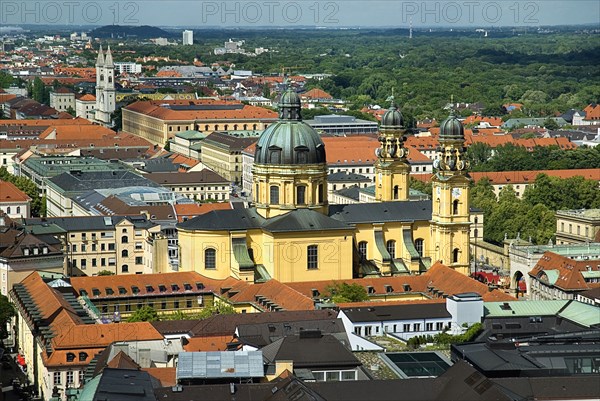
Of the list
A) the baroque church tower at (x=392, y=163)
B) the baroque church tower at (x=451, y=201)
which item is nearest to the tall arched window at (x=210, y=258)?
the baroque church tower at (x=451, y=201)

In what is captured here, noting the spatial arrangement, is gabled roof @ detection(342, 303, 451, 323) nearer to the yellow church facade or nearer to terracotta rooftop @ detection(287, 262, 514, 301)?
terracotta rooftop @ detection(287, 262, 514, 301)

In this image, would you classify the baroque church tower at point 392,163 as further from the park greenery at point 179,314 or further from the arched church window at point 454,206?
the park greenery at point 179,314

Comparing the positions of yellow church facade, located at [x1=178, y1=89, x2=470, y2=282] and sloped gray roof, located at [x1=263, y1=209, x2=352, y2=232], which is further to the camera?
yellow church facade, located at [x1=178, y1=89, x2=470, y2=282]

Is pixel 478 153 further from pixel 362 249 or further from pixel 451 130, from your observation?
pixel 362 249

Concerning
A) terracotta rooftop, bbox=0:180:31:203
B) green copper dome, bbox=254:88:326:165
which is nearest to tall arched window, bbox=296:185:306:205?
green copper dome, bbox=254:88:326:165

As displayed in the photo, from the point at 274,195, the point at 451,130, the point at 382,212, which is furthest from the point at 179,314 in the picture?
the point at 451,130
